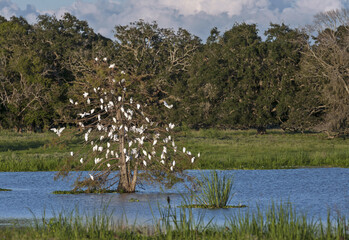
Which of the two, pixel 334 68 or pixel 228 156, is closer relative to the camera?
pixel 228 156

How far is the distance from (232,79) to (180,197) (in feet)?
139

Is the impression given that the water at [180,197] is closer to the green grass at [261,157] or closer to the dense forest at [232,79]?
the green grass at [261,157]

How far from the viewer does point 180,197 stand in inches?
701

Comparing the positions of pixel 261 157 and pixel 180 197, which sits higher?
pixel 261 157

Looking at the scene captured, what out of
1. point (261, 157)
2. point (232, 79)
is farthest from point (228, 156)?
point (232, 79)

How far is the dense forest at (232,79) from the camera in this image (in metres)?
51.1

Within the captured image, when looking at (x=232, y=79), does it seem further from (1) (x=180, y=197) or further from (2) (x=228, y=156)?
(1) (x=180, y=197)

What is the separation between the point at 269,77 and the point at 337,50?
8708mm

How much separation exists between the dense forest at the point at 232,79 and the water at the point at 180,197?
81.8ft

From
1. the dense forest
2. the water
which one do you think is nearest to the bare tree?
the dense forest

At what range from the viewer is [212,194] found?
595 inches

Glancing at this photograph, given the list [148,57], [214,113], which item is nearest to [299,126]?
[214,113]

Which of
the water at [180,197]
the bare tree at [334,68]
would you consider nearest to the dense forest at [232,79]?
the bare tree at [334,68]

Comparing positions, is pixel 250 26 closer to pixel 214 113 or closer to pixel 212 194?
pixel 214 113
